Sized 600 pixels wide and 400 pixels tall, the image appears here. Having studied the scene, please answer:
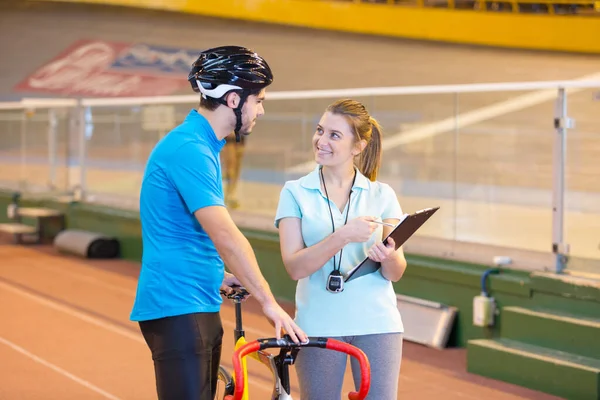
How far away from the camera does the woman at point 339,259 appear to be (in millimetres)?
3424

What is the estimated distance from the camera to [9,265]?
11867 millimetres

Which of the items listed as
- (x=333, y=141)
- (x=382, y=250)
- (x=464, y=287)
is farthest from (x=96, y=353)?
(x=382, y=250)

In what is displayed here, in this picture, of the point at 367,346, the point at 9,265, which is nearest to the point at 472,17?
the point at 9,265

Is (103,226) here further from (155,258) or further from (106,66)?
(106,66)

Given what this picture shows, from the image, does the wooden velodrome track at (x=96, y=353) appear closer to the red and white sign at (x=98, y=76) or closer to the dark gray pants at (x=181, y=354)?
the dark gray pants at (x=181, y=354)

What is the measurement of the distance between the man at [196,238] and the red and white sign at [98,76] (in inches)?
728

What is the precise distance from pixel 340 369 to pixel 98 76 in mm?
22680

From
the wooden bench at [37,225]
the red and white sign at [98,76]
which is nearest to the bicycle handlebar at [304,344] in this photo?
the wooden bench at [37,225]

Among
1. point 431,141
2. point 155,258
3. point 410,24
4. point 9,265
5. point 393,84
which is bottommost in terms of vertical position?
point 9,265

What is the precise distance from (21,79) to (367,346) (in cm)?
2722

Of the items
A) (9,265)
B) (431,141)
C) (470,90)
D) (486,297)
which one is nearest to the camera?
(486,297)

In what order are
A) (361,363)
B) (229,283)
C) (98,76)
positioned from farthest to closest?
(98,76), (229,283), (361,363)

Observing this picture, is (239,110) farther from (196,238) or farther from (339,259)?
(339,259)

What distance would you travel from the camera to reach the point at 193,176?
9.50 ft
